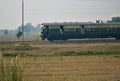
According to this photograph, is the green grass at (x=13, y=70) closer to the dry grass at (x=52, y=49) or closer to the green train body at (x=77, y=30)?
the dry grass at (x=52, y=49)

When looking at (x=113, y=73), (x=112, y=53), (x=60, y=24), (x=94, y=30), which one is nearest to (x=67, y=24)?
(x=60, y=24)

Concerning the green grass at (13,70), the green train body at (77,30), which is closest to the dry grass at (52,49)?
the green train body at (77,30)

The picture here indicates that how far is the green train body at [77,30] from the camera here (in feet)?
143

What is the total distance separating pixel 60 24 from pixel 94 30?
5.70 metres

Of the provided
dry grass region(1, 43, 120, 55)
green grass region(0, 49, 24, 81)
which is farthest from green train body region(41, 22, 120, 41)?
green grass region(0, 49, 24, 81)

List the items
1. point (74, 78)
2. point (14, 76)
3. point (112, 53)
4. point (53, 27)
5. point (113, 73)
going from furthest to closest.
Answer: point (53, 27) → point (112, 53) → point (113, 73) → point (74, 78) → point (14, 76)

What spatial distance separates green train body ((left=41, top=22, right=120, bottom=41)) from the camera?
1719 inches

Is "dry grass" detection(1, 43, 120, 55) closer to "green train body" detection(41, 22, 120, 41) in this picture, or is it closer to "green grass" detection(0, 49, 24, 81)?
"green train body" detection(41, 22, 120, 41)

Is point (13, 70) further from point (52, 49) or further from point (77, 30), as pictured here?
point (77, 30)

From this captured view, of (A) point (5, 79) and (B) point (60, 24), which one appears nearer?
(A) point (5, 79)

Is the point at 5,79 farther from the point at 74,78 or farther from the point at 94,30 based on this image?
the point at 94,30

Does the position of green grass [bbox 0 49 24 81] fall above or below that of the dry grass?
above

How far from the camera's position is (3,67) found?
646cm

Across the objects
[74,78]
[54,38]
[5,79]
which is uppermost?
[5,79]
